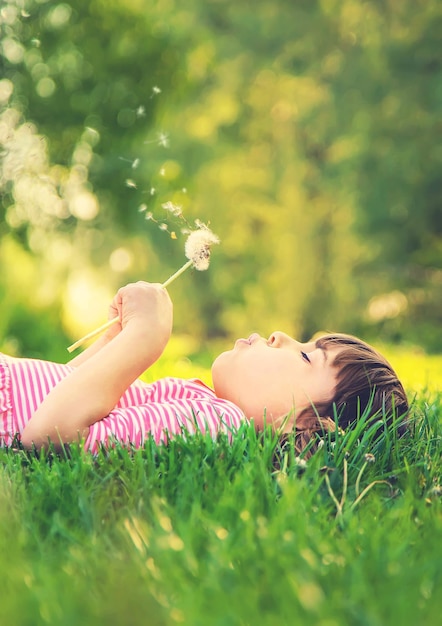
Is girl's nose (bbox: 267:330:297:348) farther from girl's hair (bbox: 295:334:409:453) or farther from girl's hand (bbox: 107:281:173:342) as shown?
girl's hand (bbox: 107:281:173:342)

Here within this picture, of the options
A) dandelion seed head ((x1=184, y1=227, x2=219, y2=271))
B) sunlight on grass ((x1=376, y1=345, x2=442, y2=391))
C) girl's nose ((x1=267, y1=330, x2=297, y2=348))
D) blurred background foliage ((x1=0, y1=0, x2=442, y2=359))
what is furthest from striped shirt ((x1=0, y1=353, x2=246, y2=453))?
blurred background foliage ((x1=0, y1=0, x2=442, y2=359))

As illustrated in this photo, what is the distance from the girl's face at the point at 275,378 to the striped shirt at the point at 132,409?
3.1 inches

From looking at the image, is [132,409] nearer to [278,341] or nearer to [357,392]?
[278,341]

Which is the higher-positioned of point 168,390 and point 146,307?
point 146,307

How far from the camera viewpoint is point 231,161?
13.1 m

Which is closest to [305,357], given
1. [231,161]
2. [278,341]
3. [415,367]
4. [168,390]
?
[278,341]

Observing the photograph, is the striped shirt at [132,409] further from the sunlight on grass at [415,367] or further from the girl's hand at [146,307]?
the sunlight on grass at [415,367]

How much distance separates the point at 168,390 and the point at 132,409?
0.24 m

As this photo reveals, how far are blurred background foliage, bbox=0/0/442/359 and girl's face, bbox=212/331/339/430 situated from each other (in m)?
4.24

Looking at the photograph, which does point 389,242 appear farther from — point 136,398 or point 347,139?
point 136,398

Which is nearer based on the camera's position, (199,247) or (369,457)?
(369,457)

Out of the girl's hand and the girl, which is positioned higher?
the girl's hand

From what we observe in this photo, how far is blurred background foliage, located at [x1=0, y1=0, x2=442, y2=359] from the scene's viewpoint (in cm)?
842

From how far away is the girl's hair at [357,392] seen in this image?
6.68 feet
